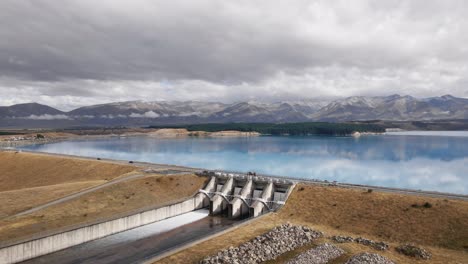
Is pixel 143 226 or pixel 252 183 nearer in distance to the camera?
pixel 143 226

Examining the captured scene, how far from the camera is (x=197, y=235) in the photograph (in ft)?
176

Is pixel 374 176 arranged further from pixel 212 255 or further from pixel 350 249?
A: pixel 212 255

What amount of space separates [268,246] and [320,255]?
6.15 metres

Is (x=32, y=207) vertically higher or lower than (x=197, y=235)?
higher

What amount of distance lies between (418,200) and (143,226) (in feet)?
153

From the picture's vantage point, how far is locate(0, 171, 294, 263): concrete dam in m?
43.3

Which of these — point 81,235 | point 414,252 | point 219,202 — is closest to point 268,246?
point 414,252

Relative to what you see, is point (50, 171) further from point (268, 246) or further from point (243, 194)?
point (268, 246)

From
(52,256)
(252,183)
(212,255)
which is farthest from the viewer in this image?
(252,183)

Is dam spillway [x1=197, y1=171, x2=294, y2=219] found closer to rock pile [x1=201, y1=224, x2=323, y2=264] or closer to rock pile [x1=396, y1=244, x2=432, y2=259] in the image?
rock pile [x1=201, y1=224, x2=323, y2=264]

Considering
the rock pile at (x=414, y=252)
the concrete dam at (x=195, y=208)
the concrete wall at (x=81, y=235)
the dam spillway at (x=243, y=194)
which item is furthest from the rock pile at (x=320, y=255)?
the concrete wall at (x=81, y=235)

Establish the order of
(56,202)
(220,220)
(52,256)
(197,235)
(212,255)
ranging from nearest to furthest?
1. (212,255)
2. (52,256)
3. (197,235)
4. (56,202)
5. (220,220)

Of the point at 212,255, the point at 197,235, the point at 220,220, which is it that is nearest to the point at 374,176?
the point at 220,220

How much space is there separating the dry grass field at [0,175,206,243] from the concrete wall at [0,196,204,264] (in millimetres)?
2232
